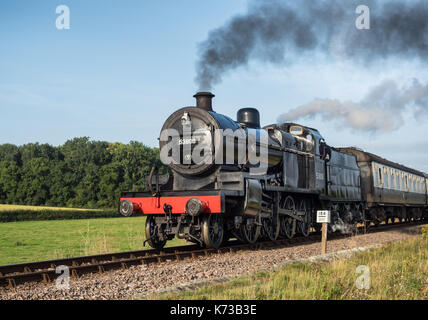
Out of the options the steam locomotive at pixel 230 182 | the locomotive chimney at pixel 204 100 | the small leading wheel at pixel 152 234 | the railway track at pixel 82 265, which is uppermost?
the locomotive chimney at pixel 204 100

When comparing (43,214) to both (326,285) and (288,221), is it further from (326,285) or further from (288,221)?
(326,285)

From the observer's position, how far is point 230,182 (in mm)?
9984

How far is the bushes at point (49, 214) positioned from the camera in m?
32.2

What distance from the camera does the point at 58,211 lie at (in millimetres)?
36281

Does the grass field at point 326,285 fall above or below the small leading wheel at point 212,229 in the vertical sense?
below

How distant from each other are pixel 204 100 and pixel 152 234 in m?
3.83

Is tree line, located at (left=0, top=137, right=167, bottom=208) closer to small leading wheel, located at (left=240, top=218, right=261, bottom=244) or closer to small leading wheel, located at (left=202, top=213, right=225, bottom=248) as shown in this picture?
small leading wheel, located at (left=240, top=218, right=261, bottom=244)

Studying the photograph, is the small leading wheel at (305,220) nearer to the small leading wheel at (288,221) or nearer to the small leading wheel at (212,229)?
the small leading wheel at (288,221)

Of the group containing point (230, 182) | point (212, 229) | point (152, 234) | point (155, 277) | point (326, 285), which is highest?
point (230, 182)

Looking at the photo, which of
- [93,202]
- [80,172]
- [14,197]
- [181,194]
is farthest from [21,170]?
[181,194]

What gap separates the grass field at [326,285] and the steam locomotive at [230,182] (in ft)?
9.12

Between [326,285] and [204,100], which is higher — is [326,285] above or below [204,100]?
below

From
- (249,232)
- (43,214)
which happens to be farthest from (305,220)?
(43,214)

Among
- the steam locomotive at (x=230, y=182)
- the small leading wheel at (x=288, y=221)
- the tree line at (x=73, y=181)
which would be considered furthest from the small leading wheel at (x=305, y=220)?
the tree line at (x=73, y=181)
